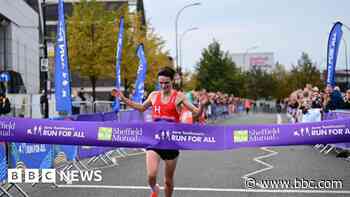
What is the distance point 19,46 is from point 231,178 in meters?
43.7

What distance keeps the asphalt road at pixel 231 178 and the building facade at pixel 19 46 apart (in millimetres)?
29986

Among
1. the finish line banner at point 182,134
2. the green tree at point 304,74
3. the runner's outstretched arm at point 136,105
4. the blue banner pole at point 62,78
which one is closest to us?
the runner's outstretched arm at point 136,105

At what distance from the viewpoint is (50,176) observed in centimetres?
1027

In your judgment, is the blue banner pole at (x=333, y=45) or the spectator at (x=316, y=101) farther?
the blue banner pole at (x=333, y=45)

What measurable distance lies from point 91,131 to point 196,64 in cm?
6708

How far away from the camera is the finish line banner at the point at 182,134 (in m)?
7.66

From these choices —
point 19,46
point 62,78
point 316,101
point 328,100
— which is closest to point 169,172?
point 62,78

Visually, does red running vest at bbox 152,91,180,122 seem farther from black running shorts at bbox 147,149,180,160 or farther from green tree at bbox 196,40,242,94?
green tree at bbox 196,40,242,94

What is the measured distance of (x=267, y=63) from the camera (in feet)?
501

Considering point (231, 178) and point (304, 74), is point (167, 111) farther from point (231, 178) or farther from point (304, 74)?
point (304, 74)

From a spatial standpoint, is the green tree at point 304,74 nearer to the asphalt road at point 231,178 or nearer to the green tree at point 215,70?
the green tree at point 215,70

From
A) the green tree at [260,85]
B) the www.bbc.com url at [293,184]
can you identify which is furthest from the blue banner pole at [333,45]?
the green tree at [260,85]

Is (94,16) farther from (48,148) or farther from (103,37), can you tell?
(48,148)

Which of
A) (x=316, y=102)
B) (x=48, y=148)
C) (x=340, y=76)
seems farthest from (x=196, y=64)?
(x=48, y=148)
